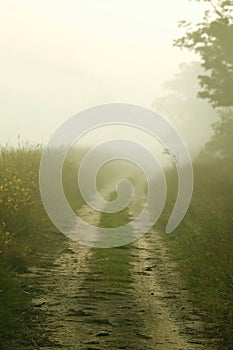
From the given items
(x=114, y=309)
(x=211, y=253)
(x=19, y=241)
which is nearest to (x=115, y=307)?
(x=114, y=309)

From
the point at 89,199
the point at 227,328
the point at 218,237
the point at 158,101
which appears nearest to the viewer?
the point at 227,328

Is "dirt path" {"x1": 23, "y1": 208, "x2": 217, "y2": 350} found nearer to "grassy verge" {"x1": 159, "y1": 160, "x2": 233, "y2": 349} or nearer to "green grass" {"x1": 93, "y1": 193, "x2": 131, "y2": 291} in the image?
"green grass" {"x1": 93, "y1": 193, "x2": 131, "y2": 291}

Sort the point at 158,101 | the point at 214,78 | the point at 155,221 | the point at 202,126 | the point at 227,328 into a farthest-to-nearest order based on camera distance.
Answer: the point at 158,101, the point at 202,126, the point at 214,78, the point at 155,221, the point at 227,328

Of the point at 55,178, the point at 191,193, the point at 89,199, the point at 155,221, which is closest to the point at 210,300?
the point at 155,221

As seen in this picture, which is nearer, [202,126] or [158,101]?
[202,126]

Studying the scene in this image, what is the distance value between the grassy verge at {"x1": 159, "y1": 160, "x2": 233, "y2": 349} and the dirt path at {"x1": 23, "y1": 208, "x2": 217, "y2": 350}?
240mm

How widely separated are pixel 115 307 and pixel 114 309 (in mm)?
95

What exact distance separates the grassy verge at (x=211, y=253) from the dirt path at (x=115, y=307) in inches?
9.5

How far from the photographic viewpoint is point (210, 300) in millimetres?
6586

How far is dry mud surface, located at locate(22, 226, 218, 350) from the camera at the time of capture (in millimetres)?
5445

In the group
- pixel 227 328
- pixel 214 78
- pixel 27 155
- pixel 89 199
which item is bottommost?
pixel 227 328

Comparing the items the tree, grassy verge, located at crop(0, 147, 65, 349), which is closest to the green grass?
grassy verge, located at crop(0, 147, 65, 349)

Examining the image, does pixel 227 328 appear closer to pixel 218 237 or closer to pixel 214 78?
pixel 218 237

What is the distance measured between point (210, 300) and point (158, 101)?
177ft
